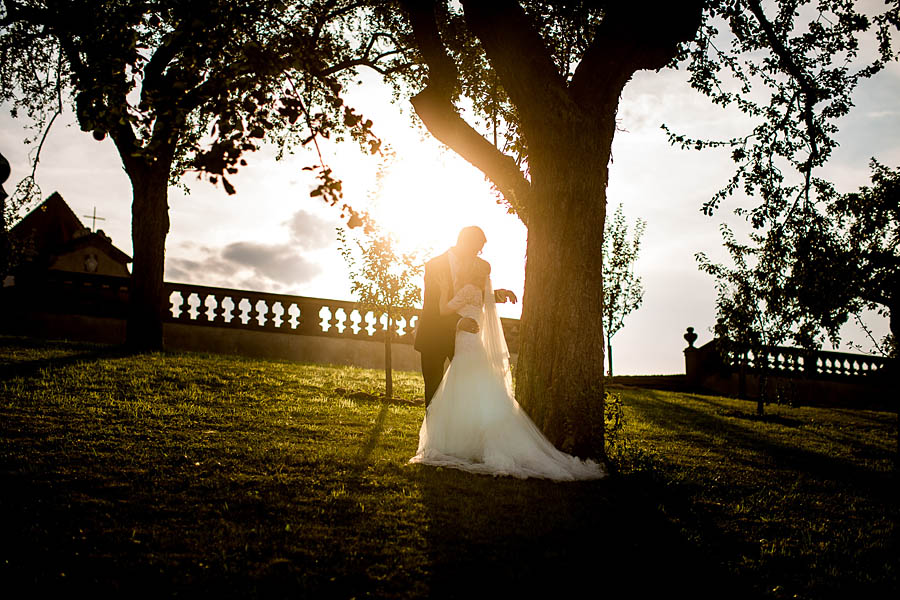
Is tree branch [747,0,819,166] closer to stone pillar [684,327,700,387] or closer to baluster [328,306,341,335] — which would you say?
baluster [328,306,341,335]

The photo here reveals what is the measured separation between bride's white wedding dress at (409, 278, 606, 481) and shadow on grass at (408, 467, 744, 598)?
1.15 ft

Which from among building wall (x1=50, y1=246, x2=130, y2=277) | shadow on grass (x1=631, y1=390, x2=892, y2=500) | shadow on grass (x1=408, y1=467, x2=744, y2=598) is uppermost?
building wall (x1=50, y1=246, x2=130, y2=277)

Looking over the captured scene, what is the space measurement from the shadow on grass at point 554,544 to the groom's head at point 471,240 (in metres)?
2.87

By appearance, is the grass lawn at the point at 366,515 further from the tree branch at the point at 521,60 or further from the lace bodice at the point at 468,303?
the tree branch at the point at 521,60

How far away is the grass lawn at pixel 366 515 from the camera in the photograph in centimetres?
428

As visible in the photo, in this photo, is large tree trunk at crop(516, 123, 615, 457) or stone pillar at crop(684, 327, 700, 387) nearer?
large tree trunk at crop(516, 123, 615, 457)

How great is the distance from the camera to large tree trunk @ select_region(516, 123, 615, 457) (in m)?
8.00

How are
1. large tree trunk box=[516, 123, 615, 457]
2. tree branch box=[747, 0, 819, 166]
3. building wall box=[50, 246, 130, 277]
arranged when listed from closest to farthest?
large tree trunk box=[516, 123, 615, 457], tree branch box=[747, 0, 819, 166], building wall box=[50, 246, 130, 277]

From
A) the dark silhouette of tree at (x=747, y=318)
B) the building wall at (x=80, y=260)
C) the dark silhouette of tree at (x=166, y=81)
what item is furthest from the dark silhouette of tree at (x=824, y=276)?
the building wall at (x=80, y=260)

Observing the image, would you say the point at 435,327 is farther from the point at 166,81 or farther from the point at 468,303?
the point at 166,81

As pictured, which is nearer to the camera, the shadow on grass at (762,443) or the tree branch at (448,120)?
the tree branch at (448,120)

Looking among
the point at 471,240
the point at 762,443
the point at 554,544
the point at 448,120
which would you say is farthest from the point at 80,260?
the point at 554,544

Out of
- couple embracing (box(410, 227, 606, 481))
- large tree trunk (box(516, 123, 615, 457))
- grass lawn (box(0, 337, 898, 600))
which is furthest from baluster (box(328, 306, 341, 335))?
large tree trunk (box(516, 123, 615, 457))

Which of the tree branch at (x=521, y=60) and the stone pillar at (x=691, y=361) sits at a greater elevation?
the tree branch at (x=521, y=60)
